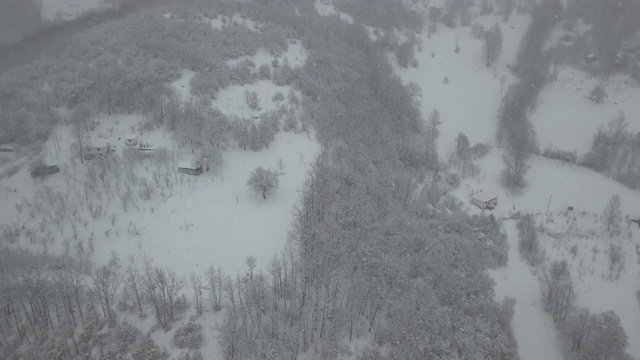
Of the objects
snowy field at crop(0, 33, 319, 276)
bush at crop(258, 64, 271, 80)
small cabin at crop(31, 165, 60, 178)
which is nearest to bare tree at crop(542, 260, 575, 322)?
snowy field at crop(0, 33, 319, 276)

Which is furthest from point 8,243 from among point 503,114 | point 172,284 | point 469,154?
point 503,114

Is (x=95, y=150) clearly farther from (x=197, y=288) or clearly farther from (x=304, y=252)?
(x=304, y=252)

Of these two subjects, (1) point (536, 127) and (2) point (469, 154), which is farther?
(1) point (536, 127)

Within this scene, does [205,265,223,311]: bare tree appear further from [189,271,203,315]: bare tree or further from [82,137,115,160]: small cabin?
[82,137,115,160]: small cabin

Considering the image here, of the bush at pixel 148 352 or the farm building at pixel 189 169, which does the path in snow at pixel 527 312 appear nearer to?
the bush at pixel 148 352

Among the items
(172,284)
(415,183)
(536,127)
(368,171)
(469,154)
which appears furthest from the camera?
(536,127)

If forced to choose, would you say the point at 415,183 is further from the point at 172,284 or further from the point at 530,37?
the point at 530,37
